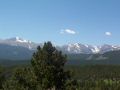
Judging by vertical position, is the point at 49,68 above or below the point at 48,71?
above

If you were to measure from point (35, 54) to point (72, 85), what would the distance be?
8.25 meters

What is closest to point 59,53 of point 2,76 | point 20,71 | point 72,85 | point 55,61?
point 55,61

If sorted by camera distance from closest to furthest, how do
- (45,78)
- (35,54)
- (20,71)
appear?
1. (45,78)
2. (35,54)
3. (20,71)

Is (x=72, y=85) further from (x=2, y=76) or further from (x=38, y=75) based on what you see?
(x=2, y=76)

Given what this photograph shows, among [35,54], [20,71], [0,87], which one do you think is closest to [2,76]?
[0,87]

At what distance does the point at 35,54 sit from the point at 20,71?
22.2 ft

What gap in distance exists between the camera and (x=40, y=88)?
56.6 meters

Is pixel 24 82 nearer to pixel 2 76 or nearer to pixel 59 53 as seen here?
pixel 59 53

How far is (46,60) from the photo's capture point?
2296 inches

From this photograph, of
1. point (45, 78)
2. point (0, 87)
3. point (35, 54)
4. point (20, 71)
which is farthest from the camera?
point (0, 87)

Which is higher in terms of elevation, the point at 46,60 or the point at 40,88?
the point at 46,60

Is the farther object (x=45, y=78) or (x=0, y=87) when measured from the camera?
(x=0, y=87)

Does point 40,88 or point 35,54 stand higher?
point 35,54

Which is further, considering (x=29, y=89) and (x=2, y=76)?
(x=2, y=76)
